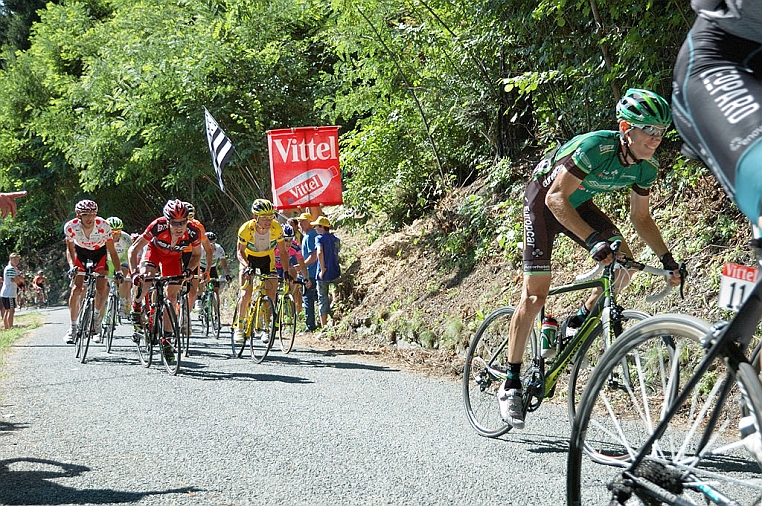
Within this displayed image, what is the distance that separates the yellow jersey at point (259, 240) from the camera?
469 inches

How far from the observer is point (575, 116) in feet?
36.7

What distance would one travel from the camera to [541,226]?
5355 mm

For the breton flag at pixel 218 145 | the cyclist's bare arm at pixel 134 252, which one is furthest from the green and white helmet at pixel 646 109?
the breton flag at pixel 218 145

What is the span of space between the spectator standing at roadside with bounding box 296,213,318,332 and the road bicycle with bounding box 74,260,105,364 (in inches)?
143

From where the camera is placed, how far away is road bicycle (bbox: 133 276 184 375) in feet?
33.0

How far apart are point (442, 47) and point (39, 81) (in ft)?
109

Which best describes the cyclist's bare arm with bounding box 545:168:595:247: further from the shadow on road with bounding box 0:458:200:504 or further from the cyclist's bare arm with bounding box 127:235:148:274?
the cyclist's bare arm with bounding box 127:235:148:274

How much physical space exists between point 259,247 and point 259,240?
4.1 inches

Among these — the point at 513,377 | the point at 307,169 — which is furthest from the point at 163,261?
the point at 513,377

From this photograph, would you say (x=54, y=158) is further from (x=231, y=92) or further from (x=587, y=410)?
(x=587, y=410)

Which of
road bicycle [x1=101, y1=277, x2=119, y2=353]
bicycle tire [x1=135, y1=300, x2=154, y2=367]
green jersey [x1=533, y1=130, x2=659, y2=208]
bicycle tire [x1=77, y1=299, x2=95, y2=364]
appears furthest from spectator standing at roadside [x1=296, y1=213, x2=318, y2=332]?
green jersey [x1=533, y1=130, x2=659, y2=208]

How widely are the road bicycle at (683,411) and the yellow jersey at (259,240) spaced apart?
9.21m

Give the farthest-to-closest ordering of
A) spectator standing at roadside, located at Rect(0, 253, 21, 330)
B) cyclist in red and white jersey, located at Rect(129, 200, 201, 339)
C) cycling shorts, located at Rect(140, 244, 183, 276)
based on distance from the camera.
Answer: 1. spectator standing at roadside, located at Rect(0, 253, 21, 330)
2. cycling shorts, located at Rect(140, 244, 183, 276)
3. cyclist in red and white jersey, located at Rect(129, 200, 201, 339)

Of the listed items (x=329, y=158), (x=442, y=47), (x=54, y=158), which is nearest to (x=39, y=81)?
(x=54, y=158)
